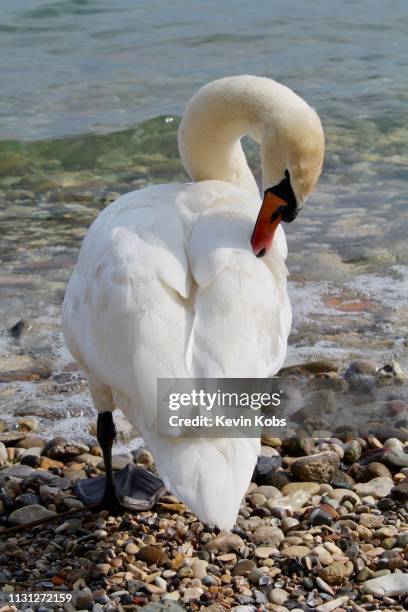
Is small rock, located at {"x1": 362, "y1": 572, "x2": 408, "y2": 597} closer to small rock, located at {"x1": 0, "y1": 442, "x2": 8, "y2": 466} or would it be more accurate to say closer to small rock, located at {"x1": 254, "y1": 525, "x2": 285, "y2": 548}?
small rock, located at {"x1": 254, "y1": 525, "x2": 285, "y2": 548}

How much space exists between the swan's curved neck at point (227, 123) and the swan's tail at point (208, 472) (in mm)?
1768

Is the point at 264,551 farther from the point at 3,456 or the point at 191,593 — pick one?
the point at 3,456

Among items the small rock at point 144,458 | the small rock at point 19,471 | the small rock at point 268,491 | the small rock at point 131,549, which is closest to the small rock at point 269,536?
the small rock at point 268,491

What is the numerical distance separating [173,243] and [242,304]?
0.42m

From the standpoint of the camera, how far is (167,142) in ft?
37.9

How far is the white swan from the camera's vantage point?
10.7ft

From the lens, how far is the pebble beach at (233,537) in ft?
11.4

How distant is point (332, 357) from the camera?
5965 millimetres

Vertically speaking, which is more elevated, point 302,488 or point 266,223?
point 266,223

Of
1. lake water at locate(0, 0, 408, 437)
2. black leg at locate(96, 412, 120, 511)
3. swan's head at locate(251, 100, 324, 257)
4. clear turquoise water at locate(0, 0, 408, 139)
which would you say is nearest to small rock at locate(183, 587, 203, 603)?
black leg at locate(96, 412, 120, 511)

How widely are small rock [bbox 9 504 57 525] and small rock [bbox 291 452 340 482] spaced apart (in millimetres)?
1011

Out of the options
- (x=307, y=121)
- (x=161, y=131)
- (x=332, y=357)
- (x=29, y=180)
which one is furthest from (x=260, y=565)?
(x=161, y=131)

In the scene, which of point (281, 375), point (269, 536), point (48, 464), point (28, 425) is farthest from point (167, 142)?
point (269, 536)

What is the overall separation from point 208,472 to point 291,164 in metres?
1.61
